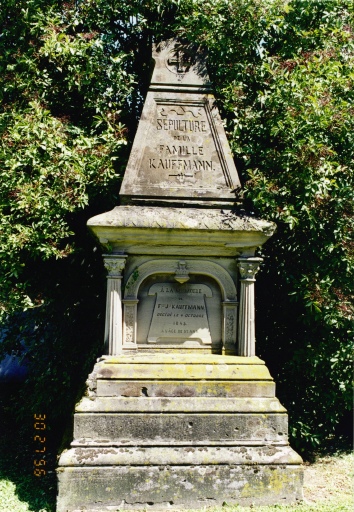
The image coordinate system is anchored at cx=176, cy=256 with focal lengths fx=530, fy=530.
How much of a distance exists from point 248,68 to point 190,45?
1.19m

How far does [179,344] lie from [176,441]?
1074 mm

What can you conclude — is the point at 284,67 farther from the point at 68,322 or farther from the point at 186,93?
the point at 68,322

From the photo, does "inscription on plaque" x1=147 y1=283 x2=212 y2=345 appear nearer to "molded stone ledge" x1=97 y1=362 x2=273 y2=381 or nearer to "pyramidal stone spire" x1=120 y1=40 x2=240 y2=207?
"molded stone ledge" x1=97 y1=362 x2=273 y2=381

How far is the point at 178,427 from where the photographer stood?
17.0 feet

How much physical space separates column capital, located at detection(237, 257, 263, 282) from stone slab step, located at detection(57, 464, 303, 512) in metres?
1.91

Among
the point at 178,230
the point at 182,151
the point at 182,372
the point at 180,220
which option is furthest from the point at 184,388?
the point at 182,151

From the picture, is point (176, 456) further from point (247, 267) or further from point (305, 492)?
point (247, 267)

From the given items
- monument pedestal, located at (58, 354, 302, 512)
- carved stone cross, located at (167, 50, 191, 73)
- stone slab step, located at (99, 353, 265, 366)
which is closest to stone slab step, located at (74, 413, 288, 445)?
monument pedestal, located at (58, 354, 302, 512)

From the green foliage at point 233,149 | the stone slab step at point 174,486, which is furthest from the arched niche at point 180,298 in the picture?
the stone slab step at point 174,486

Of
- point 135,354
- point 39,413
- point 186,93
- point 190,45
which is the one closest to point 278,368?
point 135,354

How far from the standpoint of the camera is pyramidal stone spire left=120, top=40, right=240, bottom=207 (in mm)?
Result: 5832

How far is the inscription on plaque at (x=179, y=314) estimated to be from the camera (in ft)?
19.1

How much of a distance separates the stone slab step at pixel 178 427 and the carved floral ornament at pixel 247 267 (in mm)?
1432

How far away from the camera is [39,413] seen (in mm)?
7309
